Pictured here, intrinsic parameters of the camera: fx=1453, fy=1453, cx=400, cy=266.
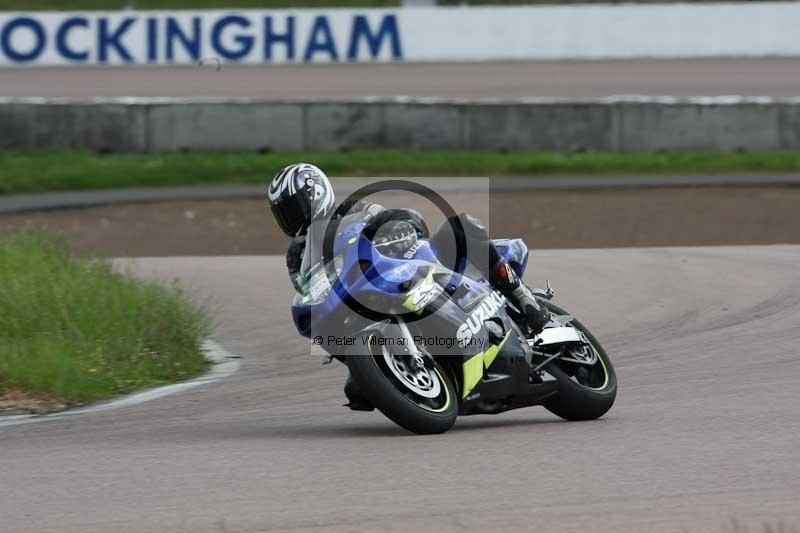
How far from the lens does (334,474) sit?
20.0 feet

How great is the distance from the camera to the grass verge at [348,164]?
810 inches

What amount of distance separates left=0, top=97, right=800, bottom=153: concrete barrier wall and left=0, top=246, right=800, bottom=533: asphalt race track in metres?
10.9

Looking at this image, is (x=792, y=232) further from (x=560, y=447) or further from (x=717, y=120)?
(x=560, y=447)

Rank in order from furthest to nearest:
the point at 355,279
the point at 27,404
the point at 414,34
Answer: the point at 414,34
the point at 27,404
the point at 355,279

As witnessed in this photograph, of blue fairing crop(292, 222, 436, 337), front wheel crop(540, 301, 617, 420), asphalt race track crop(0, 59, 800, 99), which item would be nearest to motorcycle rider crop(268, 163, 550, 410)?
blue fairing crop(292, 222, 436, 337)

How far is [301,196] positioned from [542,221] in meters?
11.0

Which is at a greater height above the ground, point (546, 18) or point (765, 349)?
point (546, 18)

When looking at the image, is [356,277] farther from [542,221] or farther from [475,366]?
[542,221]

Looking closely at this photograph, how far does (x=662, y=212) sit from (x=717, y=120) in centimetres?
405

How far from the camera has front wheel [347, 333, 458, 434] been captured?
21.2ft

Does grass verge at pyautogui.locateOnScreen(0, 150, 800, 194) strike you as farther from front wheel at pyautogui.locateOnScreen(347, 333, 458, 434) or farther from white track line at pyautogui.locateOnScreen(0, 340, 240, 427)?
front wheel at pyautogui.locateOnScreen(347, 333, 458, 434)

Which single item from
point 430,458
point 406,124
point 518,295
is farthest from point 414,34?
point 430,458

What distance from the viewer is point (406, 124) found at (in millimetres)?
21281

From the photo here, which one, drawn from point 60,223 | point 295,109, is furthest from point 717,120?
point 60,223
